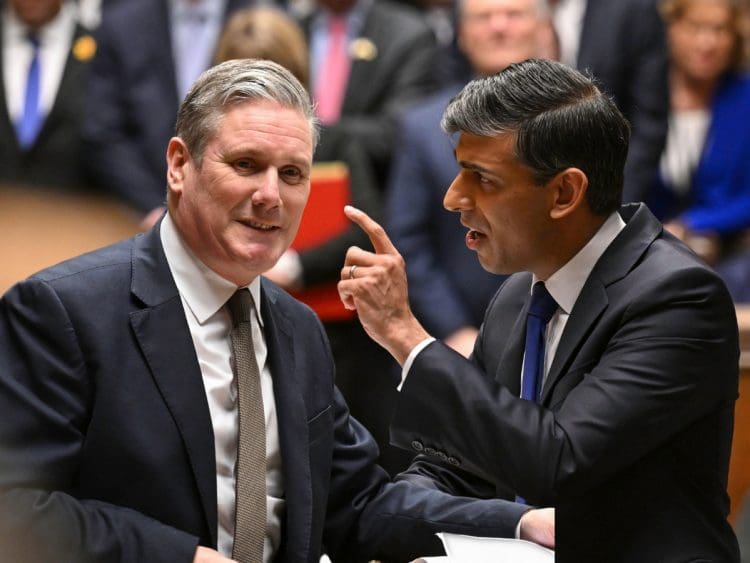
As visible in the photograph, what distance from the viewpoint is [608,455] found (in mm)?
2621

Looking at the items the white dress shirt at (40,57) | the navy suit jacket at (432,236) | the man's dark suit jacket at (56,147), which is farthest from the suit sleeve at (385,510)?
the white dress shirt at (40,57)

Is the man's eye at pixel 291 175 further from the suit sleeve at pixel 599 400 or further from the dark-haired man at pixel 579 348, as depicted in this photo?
the suit sleeve at pixel 599 400

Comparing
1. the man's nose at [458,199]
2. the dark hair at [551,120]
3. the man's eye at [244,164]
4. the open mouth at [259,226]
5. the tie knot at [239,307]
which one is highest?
the dark hair at [551,120]

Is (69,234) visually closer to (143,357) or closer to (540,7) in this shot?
(143,357)

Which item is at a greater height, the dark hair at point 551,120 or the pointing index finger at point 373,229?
the dark hair at point 551,120

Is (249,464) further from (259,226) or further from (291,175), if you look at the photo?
(291,175)

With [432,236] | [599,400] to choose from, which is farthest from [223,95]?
[432,236]

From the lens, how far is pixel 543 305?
9.64 feet

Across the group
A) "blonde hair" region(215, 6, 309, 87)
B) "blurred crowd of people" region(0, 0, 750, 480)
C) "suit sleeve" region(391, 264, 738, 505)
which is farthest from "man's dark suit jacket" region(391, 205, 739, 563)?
"blurred crowd of people" region(0, 0, 750, 480)

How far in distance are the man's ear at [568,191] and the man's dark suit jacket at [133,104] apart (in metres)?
2.80

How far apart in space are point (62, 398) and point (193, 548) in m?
0.36

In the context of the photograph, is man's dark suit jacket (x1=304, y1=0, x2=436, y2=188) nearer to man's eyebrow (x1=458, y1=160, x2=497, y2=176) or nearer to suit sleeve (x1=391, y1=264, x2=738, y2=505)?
man's eyebrow (x1=458, y1=160, x2=497, y2=176)

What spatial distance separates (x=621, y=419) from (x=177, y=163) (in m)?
1.02

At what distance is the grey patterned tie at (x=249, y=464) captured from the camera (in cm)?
275
